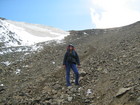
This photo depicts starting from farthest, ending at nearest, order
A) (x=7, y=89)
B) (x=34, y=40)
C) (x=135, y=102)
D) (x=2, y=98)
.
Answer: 1. (x=34, y=40)
2. (x=7, y=89)
3. (x=2, y=98)
4. (x=135, y=102)

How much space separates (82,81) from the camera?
9875 millimetres

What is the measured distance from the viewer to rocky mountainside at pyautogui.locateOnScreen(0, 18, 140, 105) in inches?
308

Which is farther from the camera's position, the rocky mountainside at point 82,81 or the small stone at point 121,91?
the rocky mountainside at point 82,81

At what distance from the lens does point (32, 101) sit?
28.1 feet

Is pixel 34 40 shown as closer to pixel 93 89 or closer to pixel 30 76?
pixel 30 76

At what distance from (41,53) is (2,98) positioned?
8351 millimetres

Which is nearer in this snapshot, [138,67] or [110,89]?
[110,89]

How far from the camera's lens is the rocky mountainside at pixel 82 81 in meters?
7.82

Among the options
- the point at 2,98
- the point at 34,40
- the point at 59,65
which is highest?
the point at 34,40

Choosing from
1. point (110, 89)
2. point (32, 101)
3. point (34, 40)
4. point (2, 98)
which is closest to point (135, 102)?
point (110, 89)

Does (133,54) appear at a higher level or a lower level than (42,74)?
higher

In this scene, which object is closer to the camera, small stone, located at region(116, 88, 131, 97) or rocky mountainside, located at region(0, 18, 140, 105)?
small stone, located at region(116, 88, 131, 97)

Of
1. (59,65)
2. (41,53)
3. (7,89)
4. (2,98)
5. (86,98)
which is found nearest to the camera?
(86,98)

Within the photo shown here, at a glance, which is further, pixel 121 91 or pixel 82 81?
pixel 82 81
